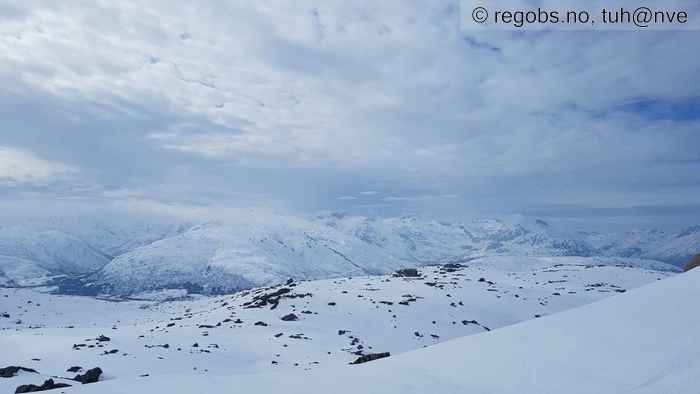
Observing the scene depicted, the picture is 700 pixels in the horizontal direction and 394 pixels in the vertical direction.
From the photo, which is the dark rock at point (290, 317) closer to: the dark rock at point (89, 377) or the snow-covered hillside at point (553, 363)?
the dark rock at point (89, 377)

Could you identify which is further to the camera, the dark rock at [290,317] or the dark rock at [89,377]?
the dark rock at [290,317]

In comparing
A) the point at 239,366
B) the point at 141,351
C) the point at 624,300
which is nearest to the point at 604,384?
the point at 624,300

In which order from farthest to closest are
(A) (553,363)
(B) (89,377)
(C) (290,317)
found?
(C) (290,317) → (B) (89,377) → (A) (553,363)

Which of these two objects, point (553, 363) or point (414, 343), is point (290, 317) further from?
point (553, 363)

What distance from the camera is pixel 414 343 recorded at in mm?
42656

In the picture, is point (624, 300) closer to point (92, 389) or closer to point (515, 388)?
point (515, 388)

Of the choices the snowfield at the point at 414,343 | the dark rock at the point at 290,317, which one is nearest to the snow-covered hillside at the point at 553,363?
the snowfield at the point at 414,343

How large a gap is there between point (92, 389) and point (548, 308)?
5926 centimetres

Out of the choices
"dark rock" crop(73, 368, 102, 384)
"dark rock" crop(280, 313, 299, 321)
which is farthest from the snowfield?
"dark rock" crop(73, 368, 102, 384)

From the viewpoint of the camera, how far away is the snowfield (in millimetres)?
8969

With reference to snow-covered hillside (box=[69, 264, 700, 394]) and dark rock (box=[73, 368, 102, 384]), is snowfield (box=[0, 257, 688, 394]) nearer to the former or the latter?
snow-covered hillside (box=[69, 264, 700, 394])

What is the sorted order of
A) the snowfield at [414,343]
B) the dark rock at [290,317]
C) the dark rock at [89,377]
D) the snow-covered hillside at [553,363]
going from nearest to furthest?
the snow-covered hillside at [553,363]
the snowfield at [414,343]
the dark rock at [89,377]
the dark rock at [290,317]

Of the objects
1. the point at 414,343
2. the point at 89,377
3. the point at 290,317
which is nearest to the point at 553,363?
the point at 89,377

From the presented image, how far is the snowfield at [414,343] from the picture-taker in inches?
353
